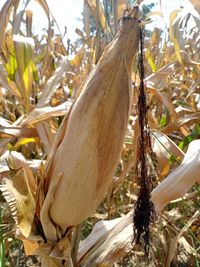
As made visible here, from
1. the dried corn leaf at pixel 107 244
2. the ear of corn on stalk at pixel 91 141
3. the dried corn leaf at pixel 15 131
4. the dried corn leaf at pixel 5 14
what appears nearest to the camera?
the ear of corn on stalk at pixel 91 141

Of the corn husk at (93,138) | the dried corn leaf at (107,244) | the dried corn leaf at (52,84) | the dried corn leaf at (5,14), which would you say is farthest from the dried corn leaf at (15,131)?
the corn husk at (93,138)

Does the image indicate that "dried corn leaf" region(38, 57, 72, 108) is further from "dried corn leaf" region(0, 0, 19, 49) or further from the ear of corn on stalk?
the ear of corn on stalk

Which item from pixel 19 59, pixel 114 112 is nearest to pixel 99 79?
pixel 114 112

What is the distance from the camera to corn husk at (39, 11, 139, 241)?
676mm

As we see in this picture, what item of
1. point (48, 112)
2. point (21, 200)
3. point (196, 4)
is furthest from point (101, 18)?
point (21, 200)

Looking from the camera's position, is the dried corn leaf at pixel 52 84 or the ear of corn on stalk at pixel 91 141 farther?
the dried corn leaf at pixel 52 84

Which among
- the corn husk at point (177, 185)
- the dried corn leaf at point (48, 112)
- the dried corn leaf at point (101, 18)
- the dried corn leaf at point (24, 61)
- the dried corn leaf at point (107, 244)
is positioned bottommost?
the dried corn leaf at point (107, 244)

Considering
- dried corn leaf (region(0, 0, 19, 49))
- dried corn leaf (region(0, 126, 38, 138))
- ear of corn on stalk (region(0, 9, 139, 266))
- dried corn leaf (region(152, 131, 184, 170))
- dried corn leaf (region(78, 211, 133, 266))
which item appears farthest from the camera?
dried corn leaf (region(0, 126, 38, 138))

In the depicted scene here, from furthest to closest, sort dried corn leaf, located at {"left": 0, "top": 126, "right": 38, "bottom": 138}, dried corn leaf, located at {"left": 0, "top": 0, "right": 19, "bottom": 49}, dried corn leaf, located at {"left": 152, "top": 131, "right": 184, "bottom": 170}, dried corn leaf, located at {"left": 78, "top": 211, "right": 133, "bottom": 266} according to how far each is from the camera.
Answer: dried corn leaf, located at {"left": 0, "top": 126, "right": 38, "bottom": 138} < dried corn leaf, located at {"left": 152, "top": 131, "right": 184, "bottom": 170} < dried corn leaf, located at {"left": 0, "top": 0, "right": 19, "bottom": 49} < dried corn leaf, located at {"left": 78, "top": 211, "right": 133, "bottom": 266}

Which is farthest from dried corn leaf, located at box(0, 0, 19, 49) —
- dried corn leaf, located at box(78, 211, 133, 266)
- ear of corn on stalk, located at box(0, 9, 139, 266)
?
dried corn leaf, located at box(78, 211, 133, 266)

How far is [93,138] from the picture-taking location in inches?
27.4

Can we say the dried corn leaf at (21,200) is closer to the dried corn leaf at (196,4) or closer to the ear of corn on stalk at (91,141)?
the ear of corn on stalk at (91,141)

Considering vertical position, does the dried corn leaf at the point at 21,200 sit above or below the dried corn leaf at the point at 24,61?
below

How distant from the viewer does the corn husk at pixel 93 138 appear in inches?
26.6
